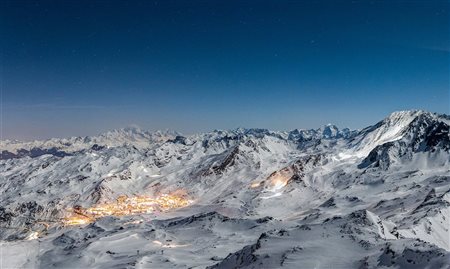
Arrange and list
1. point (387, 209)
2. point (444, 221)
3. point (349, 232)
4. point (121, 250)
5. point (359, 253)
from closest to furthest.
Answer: point (359, 253) < point (349, 232) < point (444, 221) < point (121, 250) < point (387, 209)

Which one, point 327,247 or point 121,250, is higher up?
point 327,247

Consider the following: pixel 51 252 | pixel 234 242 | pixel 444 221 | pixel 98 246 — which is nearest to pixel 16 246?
pixel 51 252

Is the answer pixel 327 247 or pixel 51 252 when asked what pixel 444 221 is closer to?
pixel 327 247

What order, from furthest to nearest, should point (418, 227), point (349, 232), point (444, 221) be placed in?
point (444, 221) → point (418, 227) → point (349, 232)

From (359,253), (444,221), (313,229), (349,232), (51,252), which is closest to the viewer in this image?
(359,253)

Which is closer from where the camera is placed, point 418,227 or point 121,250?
point 418,227

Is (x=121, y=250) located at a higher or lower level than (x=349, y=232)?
lower

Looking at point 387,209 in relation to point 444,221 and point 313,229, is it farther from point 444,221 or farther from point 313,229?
point 313,229

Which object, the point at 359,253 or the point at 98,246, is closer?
the point at 359,253

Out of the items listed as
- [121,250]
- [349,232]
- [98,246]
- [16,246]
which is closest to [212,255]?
[121,250]
